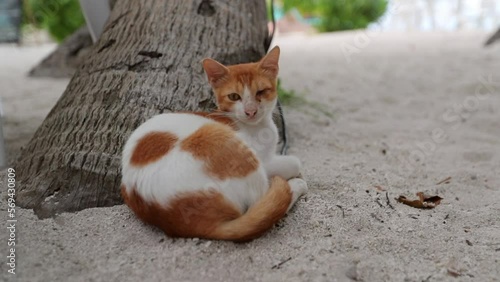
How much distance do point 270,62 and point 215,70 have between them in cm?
20

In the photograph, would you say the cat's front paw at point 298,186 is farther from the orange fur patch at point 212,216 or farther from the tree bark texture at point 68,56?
the tree bark texture at point 68,56

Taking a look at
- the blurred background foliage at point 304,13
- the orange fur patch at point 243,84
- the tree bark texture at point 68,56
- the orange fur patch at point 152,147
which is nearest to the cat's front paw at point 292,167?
the orange fur patch at point 243,84

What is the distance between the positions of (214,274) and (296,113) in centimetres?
204

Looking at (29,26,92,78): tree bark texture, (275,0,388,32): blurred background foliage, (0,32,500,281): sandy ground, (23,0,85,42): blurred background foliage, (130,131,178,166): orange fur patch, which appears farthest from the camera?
(275,0,388,32): blurred background foliage

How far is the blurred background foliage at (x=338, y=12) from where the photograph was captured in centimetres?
995

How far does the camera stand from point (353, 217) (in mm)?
1613

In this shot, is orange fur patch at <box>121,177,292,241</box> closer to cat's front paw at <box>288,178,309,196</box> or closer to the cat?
the cat

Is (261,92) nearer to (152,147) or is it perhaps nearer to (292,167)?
(292,167)

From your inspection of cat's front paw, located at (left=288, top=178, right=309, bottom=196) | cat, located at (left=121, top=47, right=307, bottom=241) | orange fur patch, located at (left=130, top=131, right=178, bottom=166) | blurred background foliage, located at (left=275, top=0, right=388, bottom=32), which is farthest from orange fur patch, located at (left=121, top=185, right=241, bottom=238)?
blurred background foliage, located at (left=275, top=0, right=388, bottom=32)

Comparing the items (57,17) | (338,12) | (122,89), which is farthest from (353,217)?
(57,17)

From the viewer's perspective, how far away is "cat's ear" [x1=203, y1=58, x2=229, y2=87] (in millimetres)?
1664

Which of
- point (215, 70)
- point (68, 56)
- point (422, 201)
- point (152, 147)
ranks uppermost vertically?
point (215, 70)

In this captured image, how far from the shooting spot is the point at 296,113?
3.21m

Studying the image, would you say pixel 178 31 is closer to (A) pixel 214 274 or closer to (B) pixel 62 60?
(A) pixel 214 274
